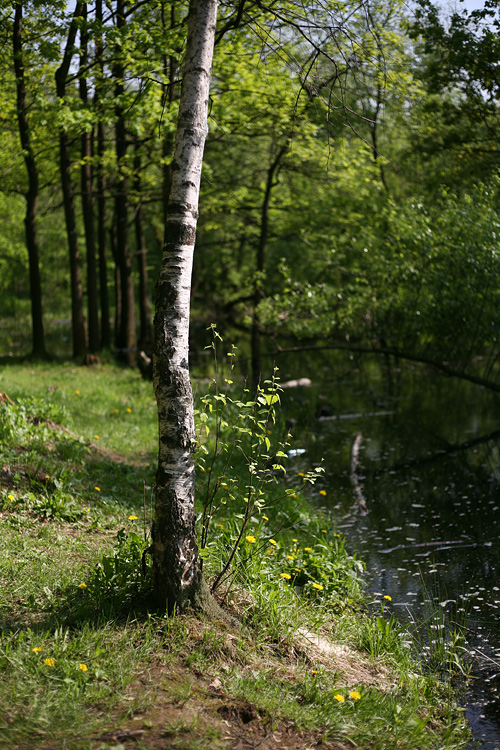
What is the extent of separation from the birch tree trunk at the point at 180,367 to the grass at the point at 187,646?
0.25 m

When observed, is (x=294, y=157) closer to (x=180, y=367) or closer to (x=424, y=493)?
(x=424, y=493)

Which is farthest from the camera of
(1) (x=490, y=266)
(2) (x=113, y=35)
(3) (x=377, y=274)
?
(3) (x=377, y=274)

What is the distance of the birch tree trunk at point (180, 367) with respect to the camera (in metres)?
3.90

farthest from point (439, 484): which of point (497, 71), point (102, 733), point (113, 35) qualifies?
point (497, 71)

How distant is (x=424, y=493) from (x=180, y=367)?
21.8 feet

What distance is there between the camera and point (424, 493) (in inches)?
375

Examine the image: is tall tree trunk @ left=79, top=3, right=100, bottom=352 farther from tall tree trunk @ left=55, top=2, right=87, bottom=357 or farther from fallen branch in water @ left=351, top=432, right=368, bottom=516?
fallen branch in water @ left=351, top=432, right=368, bottom=516

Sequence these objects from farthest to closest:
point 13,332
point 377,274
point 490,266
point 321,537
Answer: point 13,332, point 377,274, point 490,266, point 321,537

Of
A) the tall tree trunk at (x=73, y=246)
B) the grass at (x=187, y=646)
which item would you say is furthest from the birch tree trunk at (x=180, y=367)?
the tall tree trunk at (x=73, y=246)

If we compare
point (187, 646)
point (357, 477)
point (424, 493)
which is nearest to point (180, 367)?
point (187, 646)

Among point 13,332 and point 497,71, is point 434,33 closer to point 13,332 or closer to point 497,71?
point 497,71

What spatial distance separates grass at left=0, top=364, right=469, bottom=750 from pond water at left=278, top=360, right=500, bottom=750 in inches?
20.1

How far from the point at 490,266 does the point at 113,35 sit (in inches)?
304

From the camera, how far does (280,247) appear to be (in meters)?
28.9
